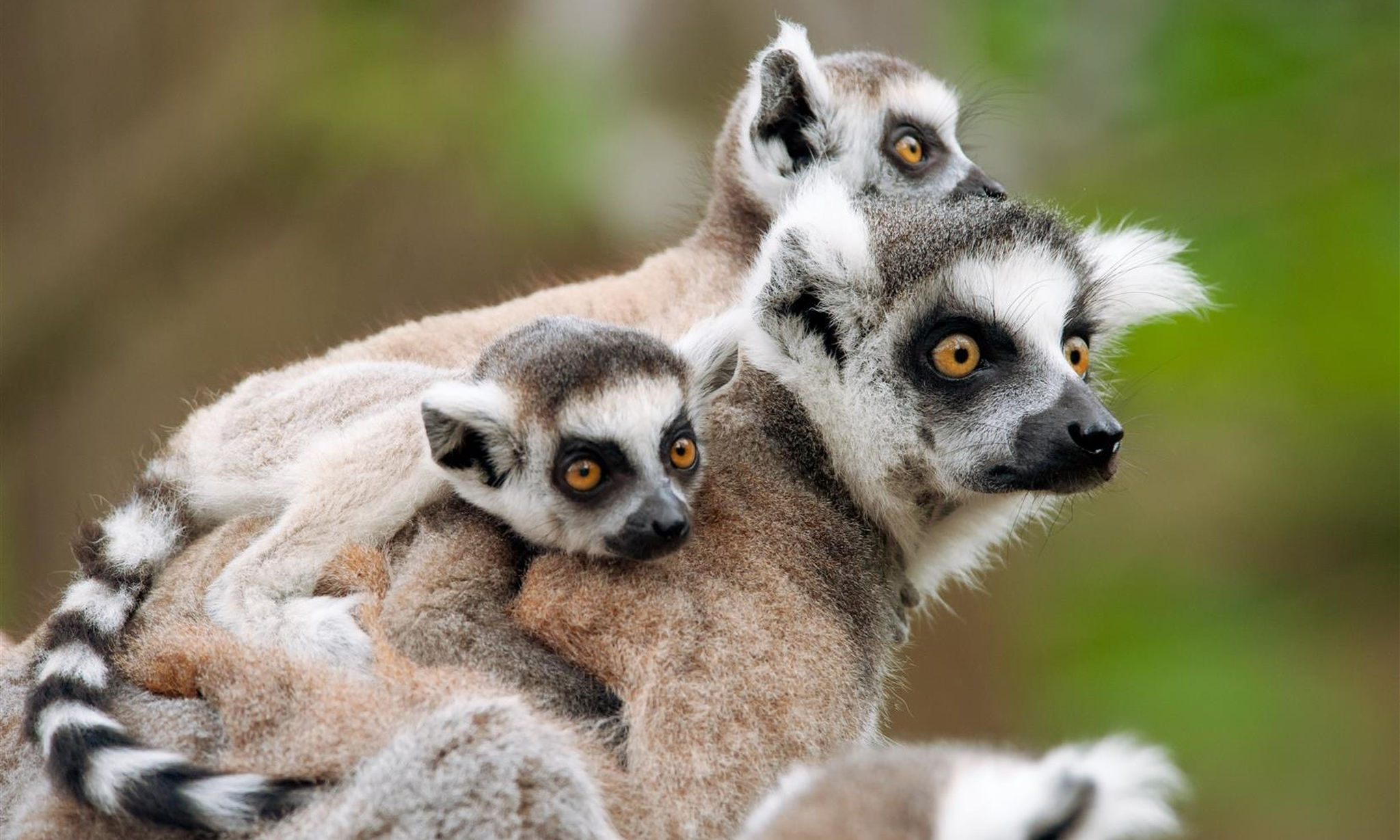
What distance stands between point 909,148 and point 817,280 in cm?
178

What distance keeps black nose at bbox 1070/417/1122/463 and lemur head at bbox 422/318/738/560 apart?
104 centimetres

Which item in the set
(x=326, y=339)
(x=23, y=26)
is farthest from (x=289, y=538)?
(x=23, y=26)

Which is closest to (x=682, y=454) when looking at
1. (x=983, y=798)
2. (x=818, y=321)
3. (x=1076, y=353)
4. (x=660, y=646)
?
(x=818, y=321)

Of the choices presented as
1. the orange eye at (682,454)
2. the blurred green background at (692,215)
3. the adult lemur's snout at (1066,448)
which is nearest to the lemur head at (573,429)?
the orange eye at (682,454)

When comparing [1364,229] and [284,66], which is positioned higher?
[1364,229]

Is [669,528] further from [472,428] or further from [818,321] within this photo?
[818,321]

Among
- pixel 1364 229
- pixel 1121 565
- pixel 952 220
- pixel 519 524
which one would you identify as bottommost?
pixel 519 524

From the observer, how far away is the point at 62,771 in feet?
11.1

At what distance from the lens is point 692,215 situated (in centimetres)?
686

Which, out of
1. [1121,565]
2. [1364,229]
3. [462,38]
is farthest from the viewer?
[1121,565]

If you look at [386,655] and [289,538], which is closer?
[386,655]

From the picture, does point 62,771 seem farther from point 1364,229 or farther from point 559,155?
point 1364,229

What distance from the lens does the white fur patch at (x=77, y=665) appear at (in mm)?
3652

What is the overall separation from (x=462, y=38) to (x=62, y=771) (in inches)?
326
